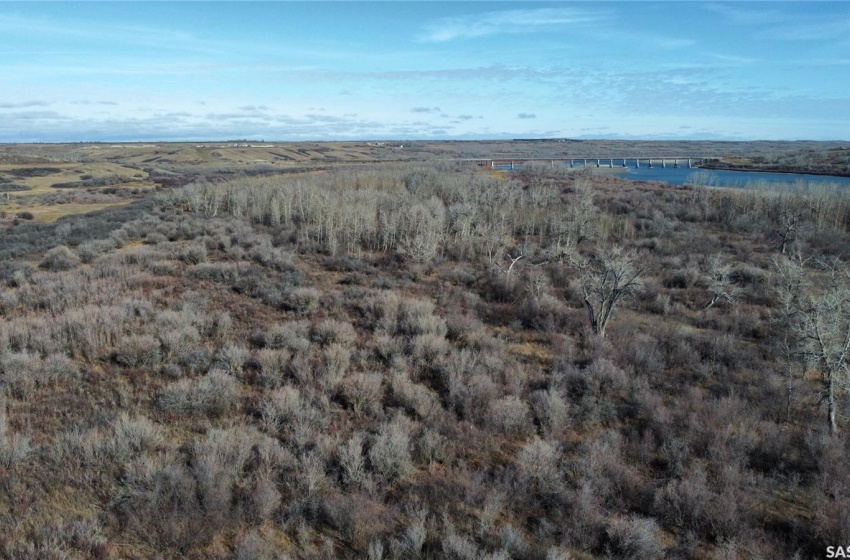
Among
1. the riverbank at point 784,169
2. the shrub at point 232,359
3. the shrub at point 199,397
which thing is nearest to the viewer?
the shrub at point 199,397

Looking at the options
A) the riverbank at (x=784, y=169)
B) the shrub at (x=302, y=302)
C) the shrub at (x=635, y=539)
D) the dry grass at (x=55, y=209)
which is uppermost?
the riverbank at (x=784, y=169)

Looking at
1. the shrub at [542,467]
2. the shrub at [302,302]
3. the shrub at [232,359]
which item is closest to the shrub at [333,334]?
the shrub at [232,359]

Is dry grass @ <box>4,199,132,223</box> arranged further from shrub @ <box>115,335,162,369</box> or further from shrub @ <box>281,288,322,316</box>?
shrub @ <box>115,335,162,369</box>

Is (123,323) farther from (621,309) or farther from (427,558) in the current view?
(621,309)

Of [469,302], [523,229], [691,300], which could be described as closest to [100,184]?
[523,229]

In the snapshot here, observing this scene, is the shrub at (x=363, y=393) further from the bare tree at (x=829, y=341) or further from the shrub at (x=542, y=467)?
the bare tree at (x=829, y=341)

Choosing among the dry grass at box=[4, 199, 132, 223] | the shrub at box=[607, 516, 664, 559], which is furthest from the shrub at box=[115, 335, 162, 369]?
the dry grass at box=[4, 199, 132, 223]
